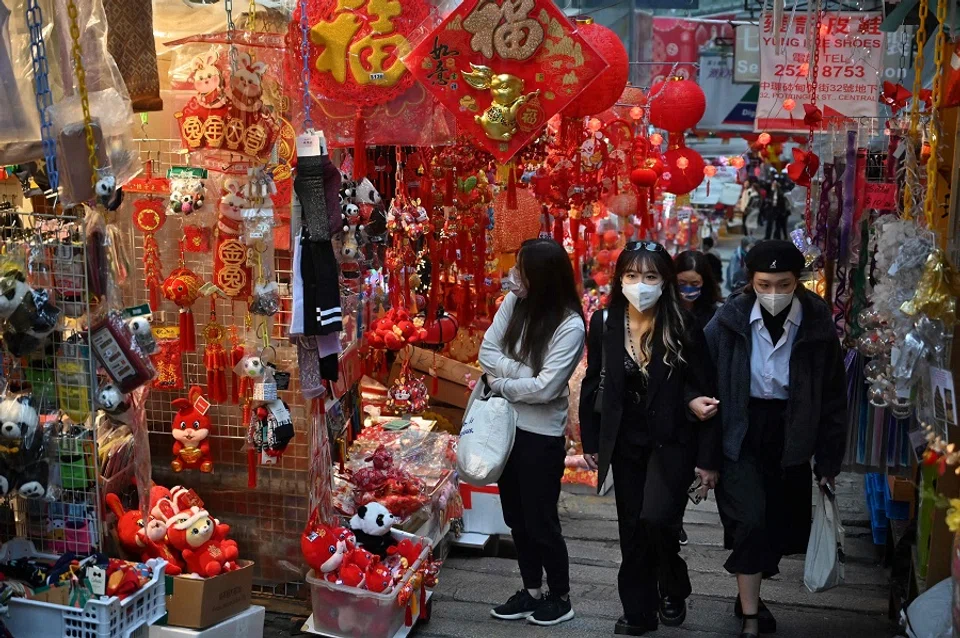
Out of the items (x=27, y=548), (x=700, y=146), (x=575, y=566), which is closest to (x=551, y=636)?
(x=575, y=566)

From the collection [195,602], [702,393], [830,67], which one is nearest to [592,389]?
[702,393]

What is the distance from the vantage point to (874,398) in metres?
3.82

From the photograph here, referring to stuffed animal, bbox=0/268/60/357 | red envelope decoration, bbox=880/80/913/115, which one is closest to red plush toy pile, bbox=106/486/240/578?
stuffed animal, bbox=0/268/60/357

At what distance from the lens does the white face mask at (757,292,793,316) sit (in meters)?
3.96

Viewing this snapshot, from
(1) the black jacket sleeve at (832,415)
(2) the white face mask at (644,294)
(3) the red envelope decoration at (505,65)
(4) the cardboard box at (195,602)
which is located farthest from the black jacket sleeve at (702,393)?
(4) the cardboard box at (195,602)

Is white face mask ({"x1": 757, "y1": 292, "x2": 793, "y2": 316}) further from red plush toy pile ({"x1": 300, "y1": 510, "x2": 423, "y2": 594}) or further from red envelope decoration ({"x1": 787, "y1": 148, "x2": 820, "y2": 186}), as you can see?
red envelope decoration ({"x1": 787, "y1": 148, "x2": 820, "y2": 186})

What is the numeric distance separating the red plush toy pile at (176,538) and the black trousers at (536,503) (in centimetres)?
119

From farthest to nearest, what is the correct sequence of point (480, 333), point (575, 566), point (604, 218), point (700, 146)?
point (700, 146) → point (604, 218) → point (480, 333) → point (575, 566)

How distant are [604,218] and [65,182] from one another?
21.0 feet

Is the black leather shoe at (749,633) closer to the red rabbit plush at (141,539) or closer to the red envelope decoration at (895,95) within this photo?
the red rabbit plush at (141,539)

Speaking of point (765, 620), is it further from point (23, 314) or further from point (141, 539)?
point (23, 314)

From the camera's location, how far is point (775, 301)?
3.96 m

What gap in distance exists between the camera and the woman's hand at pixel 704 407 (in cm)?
392

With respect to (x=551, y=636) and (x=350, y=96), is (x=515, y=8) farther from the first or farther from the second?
(x=551, y=636)
